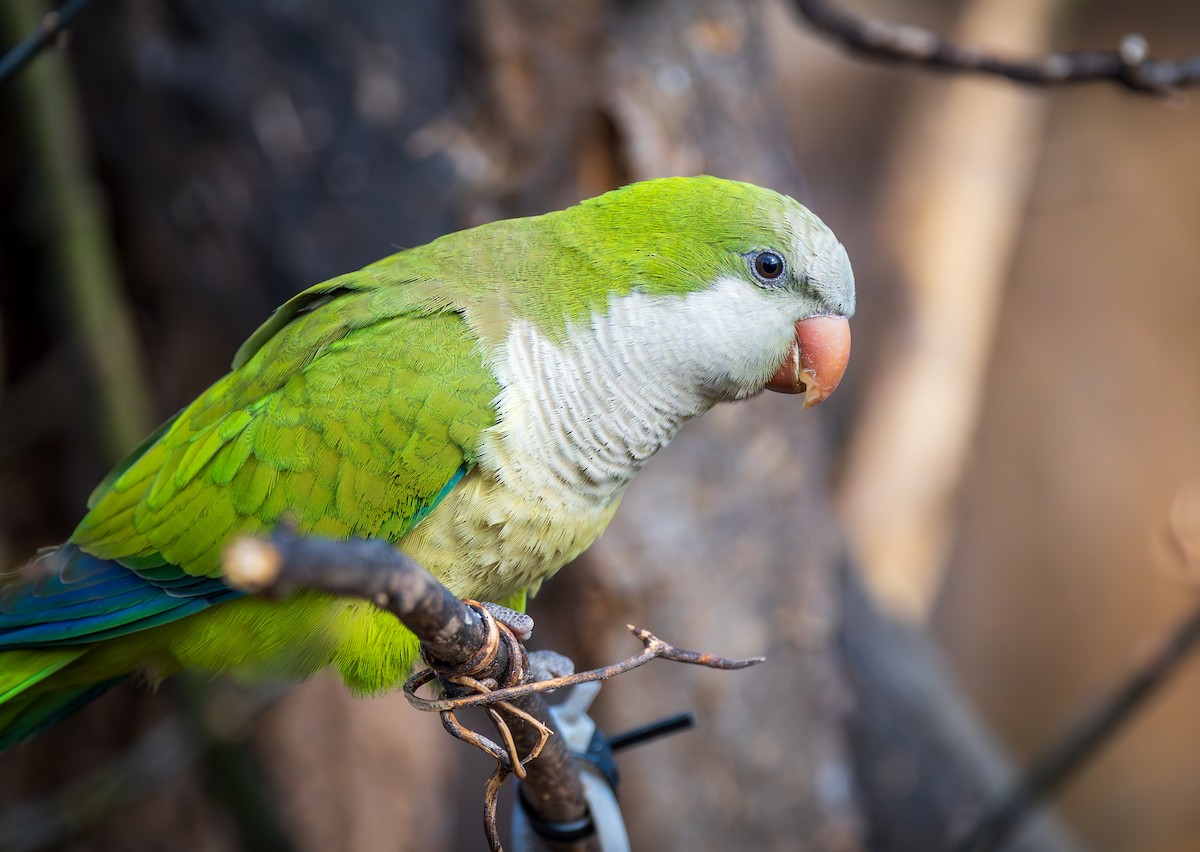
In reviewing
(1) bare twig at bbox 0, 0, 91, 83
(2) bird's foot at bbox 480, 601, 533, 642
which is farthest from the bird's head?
(1) bare twig at bbox 0, 0, 91, 83

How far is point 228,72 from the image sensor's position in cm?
329

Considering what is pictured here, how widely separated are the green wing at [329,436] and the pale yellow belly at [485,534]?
46mm

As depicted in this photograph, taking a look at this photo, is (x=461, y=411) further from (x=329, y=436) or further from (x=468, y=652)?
(x=468, y=652)

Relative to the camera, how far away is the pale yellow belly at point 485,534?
6.59 ft

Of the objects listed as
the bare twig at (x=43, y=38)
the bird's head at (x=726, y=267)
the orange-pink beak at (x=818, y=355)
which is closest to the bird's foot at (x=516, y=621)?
the bird's head at (x=726, y=267)

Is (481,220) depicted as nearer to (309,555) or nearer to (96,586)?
(96,586)

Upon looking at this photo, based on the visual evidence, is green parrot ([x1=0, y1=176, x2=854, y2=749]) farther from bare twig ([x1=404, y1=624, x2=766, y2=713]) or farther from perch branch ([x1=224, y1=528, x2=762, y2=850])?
bare twig ([x1=404, y1=624, x2=766, y2=713])

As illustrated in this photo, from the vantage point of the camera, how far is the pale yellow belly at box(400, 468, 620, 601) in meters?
2.01

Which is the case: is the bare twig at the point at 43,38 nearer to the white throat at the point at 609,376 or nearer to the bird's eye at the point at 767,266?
the white throat at the point at 609,376

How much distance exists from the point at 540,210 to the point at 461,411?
61.6 inches

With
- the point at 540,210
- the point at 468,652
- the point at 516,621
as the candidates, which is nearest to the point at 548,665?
the point at 516,621

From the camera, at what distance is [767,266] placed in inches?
82.5

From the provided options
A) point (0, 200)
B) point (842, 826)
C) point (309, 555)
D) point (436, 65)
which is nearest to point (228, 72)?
point (436, 65)

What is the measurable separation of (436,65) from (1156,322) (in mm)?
5637
